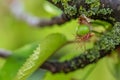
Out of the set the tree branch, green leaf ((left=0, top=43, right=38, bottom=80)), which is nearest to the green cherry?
the tree branch

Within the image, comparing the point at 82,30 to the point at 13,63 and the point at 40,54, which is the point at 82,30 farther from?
the point at 13,63

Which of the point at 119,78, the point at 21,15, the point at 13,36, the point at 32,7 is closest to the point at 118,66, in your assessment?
the point at 119,78

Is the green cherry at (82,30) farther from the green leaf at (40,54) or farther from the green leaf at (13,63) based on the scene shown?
the green leaf at (13,63)

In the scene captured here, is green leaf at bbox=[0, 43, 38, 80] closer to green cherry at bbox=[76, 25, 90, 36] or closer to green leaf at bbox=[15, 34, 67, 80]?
Result: green leaf at bbox=[15, 34, 67, 80]

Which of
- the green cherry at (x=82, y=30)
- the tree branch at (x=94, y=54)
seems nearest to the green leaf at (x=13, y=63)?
the tree branch at (x=94, y=54)

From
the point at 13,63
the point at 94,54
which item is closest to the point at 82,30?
the point at 94,54

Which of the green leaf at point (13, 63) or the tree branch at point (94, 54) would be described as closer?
the tree branch at point (94, 54)
